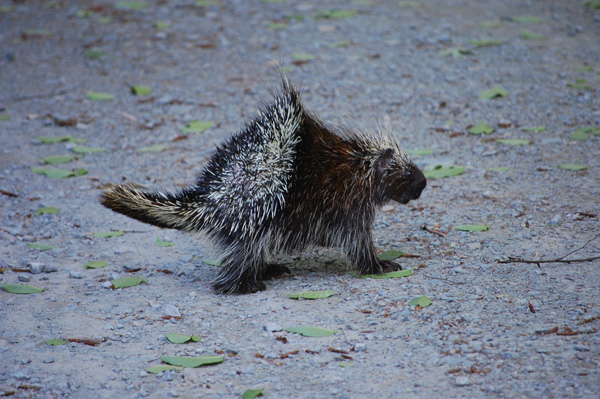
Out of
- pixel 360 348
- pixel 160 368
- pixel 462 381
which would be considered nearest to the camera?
pixel 462 381

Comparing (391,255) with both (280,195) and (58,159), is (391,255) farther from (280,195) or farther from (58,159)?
(58,159)

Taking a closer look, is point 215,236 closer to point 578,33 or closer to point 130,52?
point 130,52

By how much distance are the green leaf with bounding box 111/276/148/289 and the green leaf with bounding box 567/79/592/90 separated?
7.24 m

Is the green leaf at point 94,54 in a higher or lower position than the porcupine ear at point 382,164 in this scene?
higher

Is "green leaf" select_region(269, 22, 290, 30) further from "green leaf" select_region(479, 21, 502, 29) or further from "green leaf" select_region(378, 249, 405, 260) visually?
"green leaf" select_region(378, 249, 405, 260)

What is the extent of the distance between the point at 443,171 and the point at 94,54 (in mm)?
7750

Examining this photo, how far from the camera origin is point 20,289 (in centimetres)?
565

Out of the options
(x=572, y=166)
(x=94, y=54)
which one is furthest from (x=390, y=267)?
(x=94, y=54)

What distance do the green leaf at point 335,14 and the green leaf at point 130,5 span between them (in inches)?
164

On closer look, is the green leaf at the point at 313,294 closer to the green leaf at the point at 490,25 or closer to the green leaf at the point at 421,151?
the green leaf at the point at 421,151

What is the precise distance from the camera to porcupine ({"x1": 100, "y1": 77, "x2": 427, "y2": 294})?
5453 millimetres

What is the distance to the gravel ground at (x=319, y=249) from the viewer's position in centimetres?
430

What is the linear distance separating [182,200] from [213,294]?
92 cm

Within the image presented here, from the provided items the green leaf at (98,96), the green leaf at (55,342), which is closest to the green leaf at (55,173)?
the green leaf at (98,96)
